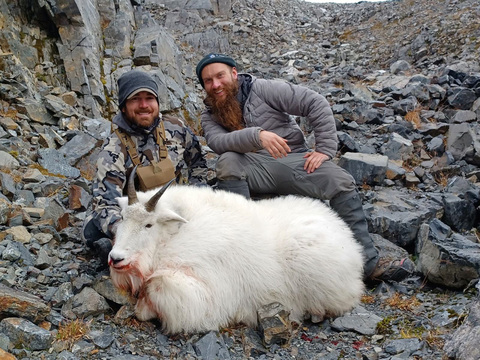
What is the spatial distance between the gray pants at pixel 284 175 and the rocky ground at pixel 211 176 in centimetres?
122

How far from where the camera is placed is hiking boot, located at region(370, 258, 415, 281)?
4.95 meters

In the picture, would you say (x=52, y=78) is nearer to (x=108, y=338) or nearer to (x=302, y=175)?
(x=302, y=175)

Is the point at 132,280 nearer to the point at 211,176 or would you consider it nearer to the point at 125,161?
the point at 125,161

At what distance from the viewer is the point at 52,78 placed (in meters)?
9.28

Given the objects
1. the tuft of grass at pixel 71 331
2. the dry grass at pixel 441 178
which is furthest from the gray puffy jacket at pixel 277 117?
the dry grass at pixel 441 178

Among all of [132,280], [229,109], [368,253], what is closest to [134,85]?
[229,109]

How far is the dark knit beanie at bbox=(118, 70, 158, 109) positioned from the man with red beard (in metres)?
0.79

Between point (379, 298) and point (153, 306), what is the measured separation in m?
2.57

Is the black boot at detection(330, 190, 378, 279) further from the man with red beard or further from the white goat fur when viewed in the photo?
the white goat fur

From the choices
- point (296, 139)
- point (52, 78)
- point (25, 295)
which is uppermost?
point (52, 78)

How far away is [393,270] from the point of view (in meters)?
4.96

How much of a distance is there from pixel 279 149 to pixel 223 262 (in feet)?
4.97

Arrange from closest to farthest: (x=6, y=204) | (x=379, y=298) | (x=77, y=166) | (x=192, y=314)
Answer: (x=192, y=314) → (x=379, y=298) → (x=6, y=204) → (x=77, y=166)

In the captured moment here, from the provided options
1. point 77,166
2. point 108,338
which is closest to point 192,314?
point 108,338
